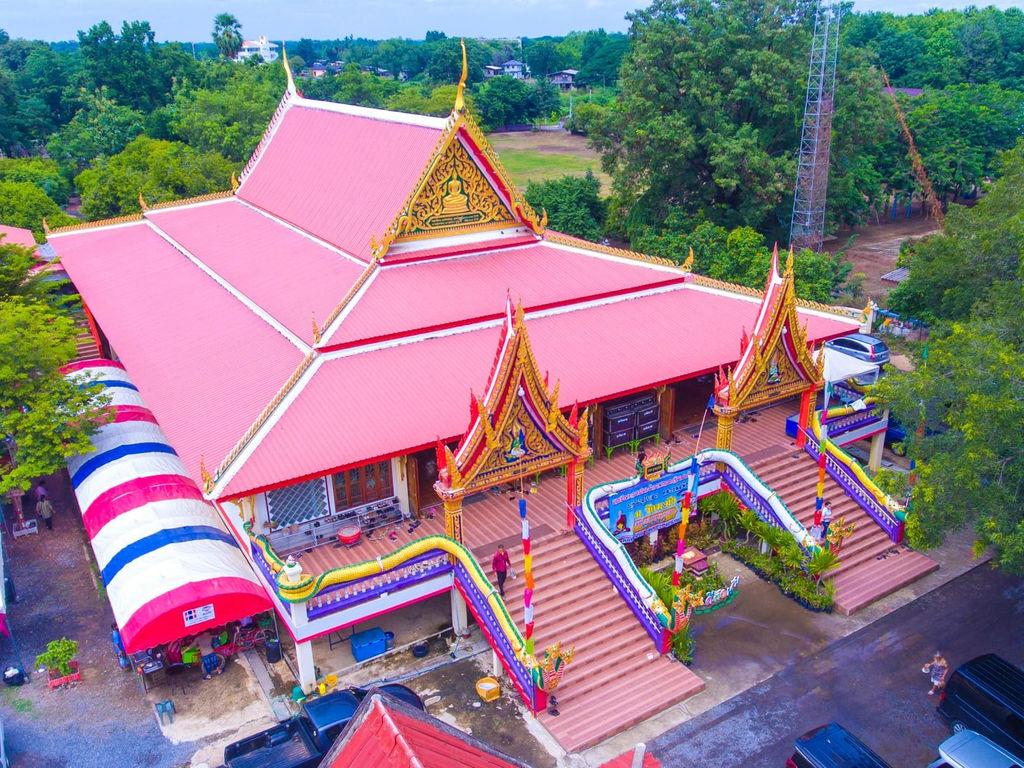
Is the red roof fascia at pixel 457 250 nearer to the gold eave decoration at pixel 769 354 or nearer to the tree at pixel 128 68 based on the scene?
the gold eave decoration at pixel 769 354

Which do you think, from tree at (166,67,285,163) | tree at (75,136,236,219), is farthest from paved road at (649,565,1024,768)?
tree at (166,67,285,163)

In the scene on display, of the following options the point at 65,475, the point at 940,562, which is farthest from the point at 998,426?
the point at 65,475

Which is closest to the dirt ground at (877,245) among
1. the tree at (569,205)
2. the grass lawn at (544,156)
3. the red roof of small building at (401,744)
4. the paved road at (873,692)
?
the tree at (569,205)

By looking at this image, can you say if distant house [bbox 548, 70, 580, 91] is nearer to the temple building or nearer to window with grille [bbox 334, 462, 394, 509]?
the temple building

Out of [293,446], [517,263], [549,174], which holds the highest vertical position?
[517,263]

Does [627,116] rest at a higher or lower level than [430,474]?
higher

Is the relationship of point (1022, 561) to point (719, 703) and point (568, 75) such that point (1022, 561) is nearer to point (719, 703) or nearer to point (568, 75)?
point (719, 703)
